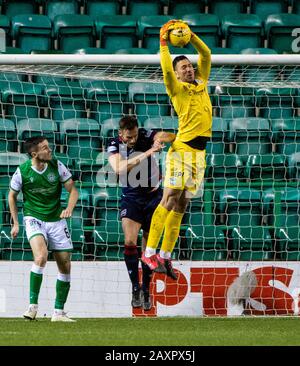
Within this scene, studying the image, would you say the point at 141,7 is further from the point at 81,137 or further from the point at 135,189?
the point at 135,189

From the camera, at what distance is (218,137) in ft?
43.4

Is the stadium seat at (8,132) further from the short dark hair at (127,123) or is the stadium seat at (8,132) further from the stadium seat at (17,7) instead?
the stadium seat at (17,7)

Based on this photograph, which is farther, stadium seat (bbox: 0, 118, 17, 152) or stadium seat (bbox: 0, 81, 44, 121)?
stadium seat (bbox: 0, 81, 44, 121)

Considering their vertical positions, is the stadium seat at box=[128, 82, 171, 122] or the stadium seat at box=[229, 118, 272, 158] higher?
the stadium seat at box=[128, 82, 171, 122]

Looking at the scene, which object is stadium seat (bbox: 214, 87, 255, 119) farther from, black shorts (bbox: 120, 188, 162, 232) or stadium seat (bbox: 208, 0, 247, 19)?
stadium seat (bbox: 208, 0, 247, 19)

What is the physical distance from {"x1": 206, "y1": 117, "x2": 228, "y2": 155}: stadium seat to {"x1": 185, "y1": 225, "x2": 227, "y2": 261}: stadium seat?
41.0 inches

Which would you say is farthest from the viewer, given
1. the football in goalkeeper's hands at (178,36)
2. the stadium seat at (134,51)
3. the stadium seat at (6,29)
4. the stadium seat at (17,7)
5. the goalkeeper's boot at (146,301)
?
the stadium seat at (17,7)

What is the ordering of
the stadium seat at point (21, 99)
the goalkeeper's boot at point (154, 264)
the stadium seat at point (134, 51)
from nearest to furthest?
1. the goalkeeper's boot at point (154, 264)
2. the stadium seat at point (21, 99)
3. the stadium seat at point (134, 51)

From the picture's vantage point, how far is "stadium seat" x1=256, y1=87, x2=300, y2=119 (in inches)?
523

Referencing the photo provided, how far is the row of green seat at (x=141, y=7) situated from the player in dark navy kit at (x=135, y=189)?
5.74m

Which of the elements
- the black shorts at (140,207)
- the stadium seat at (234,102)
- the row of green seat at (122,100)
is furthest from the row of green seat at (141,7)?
the black shorts at (140,207)

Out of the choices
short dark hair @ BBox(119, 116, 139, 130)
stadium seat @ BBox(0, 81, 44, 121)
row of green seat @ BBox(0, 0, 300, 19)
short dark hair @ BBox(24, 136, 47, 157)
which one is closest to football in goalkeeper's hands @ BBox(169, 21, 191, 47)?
short dark hair @ BBox(119, 116, 139, 130)

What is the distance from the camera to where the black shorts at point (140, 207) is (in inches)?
433
